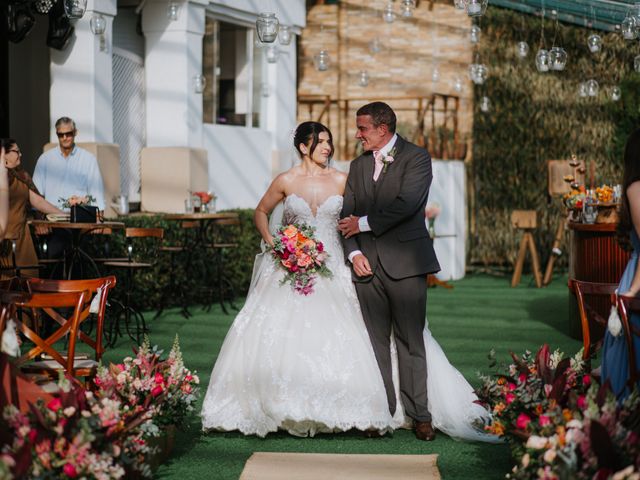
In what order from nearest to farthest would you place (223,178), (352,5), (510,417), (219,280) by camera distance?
(510,417) → (219,280) → (223,178) → (352,5)

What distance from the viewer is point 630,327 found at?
4684 mm

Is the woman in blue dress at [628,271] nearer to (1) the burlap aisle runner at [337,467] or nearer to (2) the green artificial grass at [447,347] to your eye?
(2) the green artificial grass at [447,347]

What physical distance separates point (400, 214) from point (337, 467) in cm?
153

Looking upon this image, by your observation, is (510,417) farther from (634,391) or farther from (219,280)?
(219,280)

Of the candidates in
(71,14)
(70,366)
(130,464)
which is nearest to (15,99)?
(71,14)

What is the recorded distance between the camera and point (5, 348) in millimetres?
4246

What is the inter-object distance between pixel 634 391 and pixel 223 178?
38.9ft

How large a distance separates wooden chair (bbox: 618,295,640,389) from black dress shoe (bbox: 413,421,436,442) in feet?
5.33


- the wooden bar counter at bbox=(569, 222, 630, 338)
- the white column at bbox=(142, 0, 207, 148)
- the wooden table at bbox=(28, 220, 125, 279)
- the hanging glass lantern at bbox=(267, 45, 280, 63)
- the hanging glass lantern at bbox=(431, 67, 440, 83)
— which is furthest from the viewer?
the hanging glass lantern at bbox=(431, 67, 440, 83)

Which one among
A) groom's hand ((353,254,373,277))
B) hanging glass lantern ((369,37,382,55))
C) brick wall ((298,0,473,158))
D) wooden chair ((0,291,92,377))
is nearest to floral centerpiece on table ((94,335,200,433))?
wooden chair ((0,291,92,377))

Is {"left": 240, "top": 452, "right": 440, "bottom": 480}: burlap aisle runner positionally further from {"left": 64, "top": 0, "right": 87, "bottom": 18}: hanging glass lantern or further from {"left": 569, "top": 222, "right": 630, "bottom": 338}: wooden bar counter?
{"left": 64, "top": 0, "right": 87, "bottom": 18}: hanging glass lantern

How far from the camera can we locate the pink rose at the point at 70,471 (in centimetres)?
411

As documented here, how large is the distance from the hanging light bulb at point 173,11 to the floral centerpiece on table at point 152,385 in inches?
347

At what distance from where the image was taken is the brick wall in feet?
60.5
